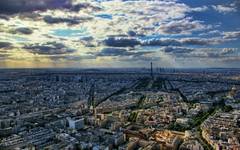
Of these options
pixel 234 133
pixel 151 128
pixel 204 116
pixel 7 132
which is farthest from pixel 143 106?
pixel 7 132

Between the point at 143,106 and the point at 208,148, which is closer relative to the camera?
the point at 208,148

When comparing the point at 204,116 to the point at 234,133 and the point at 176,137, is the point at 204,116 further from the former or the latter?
the point at 176,137

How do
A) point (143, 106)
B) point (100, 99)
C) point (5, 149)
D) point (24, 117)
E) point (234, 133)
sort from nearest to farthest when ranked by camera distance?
point (5, 149) → point (234, 133) → point (24, 117) → point (143, 106) → point (100, 99)

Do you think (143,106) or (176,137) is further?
(143,106)

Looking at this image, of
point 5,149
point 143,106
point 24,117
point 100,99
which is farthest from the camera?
point 100,99

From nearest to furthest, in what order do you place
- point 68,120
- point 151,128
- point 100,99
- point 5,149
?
point 5,149, point 151,128, point 68,120, point 100,99

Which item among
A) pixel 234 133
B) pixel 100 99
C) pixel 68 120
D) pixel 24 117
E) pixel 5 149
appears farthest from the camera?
pixel 100 99

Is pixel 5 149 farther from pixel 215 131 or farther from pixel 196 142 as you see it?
pixel 215 131

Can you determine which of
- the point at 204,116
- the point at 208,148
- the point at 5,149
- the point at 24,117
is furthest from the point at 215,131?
the point at 24,117
